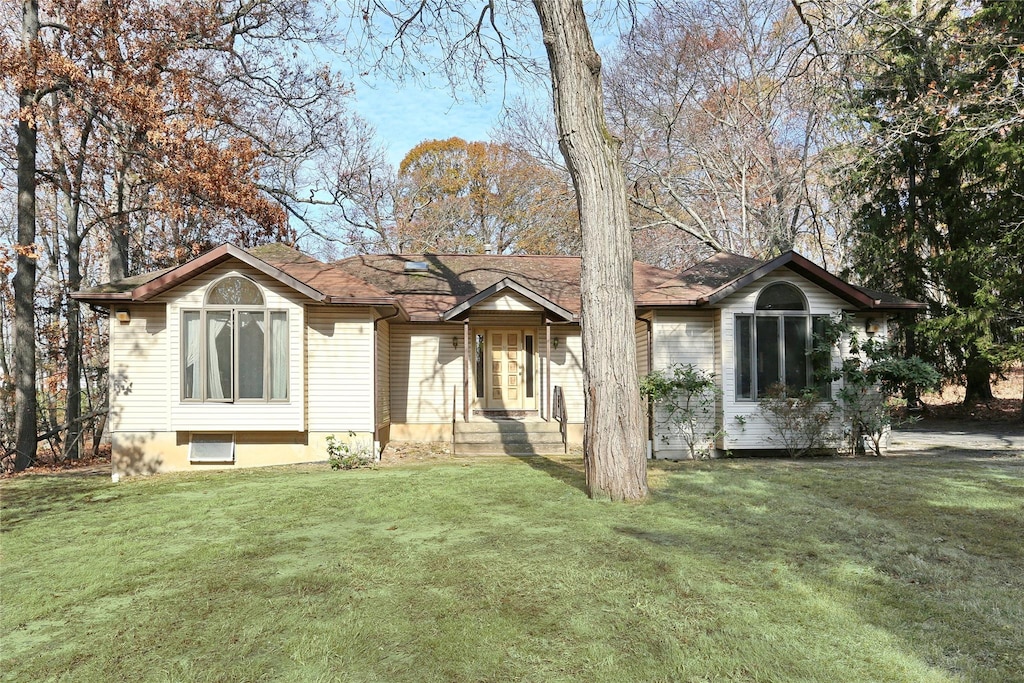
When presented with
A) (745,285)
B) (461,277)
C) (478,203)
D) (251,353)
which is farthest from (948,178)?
(251,353)

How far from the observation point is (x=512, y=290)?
42.7 feet

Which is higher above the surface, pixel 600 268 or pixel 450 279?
pixel 450 279

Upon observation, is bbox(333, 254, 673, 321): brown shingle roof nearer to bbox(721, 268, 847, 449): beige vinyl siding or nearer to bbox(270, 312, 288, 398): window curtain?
bbox(721, 268, 847, 449): beige vinyl siding

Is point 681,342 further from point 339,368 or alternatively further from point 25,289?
point 25,289

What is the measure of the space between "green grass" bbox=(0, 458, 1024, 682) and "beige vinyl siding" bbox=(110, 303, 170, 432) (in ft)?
11.4

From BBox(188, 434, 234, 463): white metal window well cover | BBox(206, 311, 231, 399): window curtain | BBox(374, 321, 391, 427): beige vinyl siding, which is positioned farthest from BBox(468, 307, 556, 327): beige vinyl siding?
BBox(188, 434, 234, 463): white metal window well cover

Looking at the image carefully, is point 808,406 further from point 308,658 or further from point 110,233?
point 110,233

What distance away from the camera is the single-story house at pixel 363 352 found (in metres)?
11.0

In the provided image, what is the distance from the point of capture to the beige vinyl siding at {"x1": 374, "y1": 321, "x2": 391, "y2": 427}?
490 inches

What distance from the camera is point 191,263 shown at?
1067cm

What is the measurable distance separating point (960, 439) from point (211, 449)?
638 inches

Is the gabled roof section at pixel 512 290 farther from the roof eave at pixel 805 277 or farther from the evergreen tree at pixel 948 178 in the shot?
the evergreen tree at pixel 948 178

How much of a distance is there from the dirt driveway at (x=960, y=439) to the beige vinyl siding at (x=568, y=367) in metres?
6.43

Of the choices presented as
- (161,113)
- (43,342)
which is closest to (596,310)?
(161,113)
